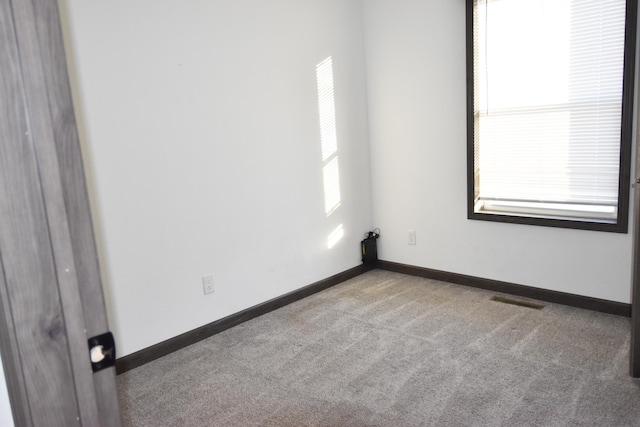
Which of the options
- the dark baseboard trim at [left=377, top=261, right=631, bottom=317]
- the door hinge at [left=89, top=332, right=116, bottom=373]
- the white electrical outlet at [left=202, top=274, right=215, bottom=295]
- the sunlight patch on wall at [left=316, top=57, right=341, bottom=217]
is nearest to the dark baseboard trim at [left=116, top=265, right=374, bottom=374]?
the white electrical outlet at [left=202, top=274, right=215, bottom=295]

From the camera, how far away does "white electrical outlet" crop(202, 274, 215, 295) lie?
2.99 metres

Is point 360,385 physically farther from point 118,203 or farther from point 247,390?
point 118,203

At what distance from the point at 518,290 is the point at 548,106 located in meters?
1.30

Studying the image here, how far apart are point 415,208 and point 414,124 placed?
27.1 inches

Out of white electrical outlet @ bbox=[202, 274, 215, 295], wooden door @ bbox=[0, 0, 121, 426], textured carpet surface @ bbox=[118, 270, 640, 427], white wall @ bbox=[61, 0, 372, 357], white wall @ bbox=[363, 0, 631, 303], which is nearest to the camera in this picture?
wooden door @ bbox=[0, 0, 121, 426]

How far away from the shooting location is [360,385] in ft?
7.70

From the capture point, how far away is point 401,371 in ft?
8.08

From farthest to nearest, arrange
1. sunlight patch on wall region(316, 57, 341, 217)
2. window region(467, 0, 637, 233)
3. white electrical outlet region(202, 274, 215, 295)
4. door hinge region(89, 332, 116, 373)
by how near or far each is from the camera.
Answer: sunlight patch on wall region(316, 57, 341, 217) < white electrical outlet region(202, 274, 215, 295) < window region(467, 0, 637, 233) < door hinge region(89, 332, 116, 373)

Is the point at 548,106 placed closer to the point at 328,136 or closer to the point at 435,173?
the point at 435,173

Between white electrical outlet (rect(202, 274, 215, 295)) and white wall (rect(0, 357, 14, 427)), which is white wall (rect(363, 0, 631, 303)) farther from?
white wall (rect(0, 357, 14, 427))

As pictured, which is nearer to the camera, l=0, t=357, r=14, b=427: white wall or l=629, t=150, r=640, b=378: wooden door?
l=0, t=357, r=14, b=427: white wall

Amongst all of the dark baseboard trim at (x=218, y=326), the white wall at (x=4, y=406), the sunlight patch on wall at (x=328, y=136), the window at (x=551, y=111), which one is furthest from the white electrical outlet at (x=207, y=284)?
the white wall at (x=4, y=406)

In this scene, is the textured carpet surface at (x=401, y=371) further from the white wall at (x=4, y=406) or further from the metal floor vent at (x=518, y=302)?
the white wall at (x=4, y=406)

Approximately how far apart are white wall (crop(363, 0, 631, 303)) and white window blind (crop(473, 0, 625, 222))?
158 mm
